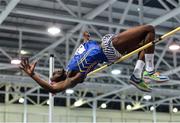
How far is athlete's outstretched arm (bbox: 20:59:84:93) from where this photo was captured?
5.43 m

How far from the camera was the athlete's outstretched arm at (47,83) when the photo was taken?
543 cm

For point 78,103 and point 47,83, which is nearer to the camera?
point 47,83

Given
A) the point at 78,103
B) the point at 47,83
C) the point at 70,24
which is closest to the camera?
the point at 47,83

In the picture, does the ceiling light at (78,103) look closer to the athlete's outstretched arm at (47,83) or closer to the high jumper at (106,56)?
the high jumper at (106,56)

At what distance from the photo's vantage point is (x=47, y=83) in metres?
5.55

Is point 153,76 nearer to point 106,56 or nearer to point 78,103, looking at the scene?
point 106,56

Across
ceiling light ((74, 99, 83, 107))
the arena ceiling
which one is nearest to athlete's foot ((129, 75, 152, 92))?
the arena ceiling

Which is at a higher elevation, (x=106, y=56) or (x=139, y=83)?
(x=106, y=56)

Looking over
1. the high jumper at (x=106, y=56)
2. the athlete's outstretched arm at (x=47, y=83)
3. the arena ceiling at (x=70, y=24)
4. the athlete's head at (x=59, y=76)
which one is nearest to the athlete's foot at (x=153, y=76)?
the high jumper at (x=106, y=56)

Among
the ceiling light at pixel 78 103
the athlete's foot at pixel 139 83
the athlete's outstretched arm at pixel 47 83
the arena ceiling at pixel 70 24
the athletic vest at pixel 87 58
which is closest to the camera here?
the athlete's outstretched arm at pixel 47 83

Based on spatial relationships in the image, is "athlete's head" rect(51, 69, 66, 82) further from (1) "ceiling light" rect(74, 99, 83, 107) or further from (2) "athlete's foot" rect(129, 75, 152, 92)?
(1) "ceiling light" rect(74, 99, 83, 107)

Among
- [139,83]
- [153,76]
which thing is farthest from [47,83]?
[153,76]

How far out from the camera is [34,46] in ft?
54.9

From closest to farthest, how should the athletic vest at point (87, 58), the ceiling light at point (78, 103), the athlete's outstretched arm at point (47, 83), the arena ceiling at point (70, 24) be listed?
the athlete's outstretched arm at point (47, 83), the athletic vest at point (87, 58), the arena ceiling at point (70, 24), the ceiling light at point (78, 103)
